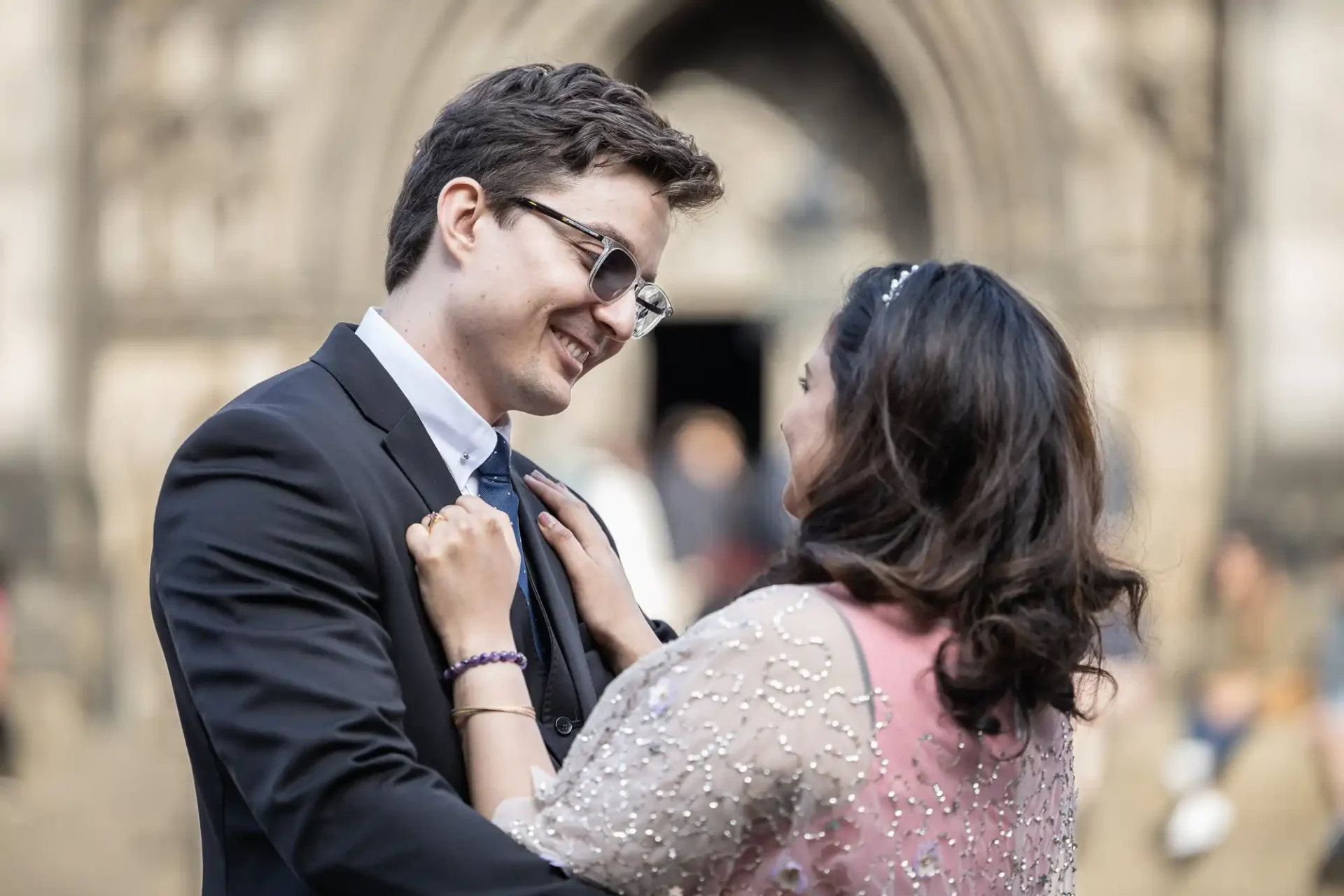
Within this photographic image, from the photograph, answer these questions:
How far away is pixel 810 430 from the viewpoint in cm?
201

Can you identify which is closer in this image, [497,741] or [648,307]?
[497,741]

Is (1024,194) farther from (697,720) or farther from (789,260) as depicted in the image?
(697,720)

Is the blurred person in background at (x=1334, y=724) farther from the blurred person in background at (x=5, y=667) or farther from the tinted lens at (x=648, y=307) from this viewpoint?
the blurred person in background at (x=5, y=667)

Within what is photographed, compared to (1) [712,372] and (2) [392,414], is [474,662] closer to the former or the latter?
(2) [392,414]

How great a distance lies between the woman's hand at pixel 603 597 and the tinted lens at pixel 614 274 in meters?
0.36

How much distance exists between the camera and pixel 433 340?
7.31ft

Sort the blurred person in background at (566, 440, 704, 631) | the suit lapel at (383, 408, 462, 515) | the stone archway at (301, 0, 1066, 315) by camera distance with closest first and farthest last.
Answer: the suit lapel at (383, 408, 462, 515)
the blurred person in background at (566, 440, 704, 631)
the stone archway at (301, 0, 1066, 315)

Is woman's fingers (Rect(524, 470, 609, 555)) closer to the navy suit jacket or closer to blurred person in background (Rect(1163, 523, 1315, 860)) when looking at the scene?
the navy suit jacket

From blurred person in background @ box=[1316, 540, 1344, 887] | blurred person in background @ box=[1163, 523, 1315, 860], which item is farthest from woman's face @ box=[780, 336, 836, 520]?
blurred person in background @ box=[1163, 523, 1315, 860]

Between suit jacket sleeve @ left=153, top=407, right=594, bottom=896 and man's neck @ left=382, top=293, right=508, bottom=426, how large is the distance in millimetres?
377

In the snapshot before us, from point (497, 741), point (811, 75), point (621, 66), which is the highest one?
point (621, 66)

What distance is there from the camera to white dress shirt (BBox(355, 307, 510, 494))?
86.8 inches

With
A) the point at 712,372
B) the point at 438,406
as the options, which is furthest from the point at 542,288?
the point at 712,372

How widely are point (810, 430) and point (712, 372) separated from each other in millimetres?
13998
